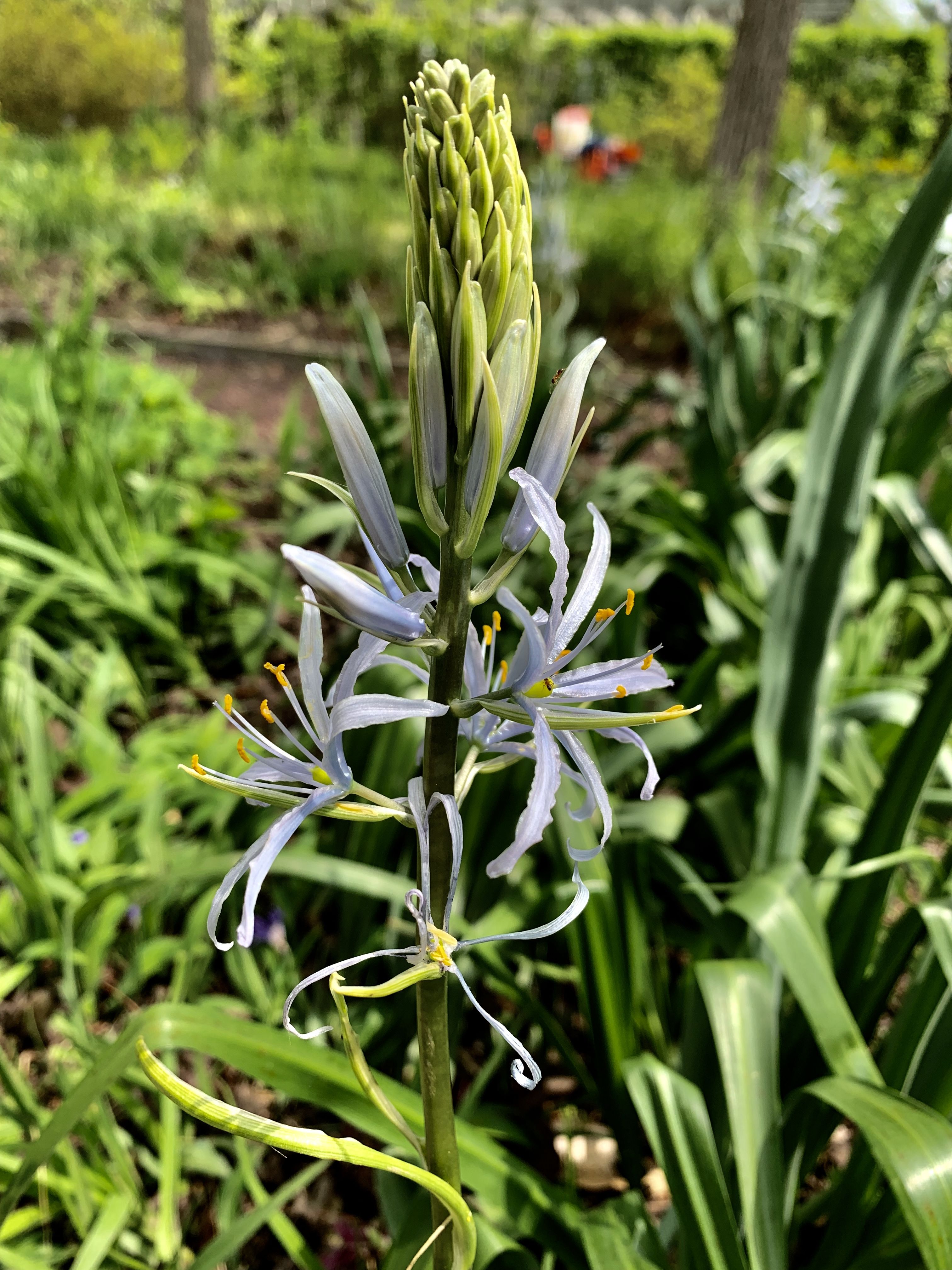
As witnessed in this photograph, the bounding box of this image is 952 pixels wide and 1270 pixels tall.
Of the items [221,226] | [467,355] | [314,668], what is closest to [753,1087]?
Result: [314,668]

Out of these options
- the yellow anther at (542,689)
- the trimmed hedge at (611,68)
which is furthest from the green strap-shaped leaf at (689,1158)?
the trimmed hedge at (611,68)

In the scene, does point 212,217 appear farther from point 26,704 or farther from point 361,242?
point 26,704

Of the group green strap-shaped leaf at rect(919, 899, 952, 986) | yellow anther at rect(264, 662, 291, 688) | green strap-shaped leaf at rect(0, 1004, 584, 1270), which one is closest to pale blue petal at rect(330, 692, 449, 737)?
yellow anther at rect(264, 662, 291, 688)

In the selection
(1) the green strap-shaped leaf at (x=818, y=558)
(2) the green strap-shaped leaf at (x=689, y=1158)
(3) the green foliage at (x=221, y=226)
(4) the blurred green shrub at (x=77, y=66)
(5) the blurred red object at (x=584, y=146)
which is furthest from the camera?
(4) the blurred green shrub at (x=77, y=66)

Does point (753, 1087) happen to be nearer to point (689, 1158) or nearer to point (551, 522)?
point (689, 1158)

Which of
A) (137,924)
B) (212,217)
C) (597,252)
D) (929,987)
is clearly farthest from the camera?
(212,217)

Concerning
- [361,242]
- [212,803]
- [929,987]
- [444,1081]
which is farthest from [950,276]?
[361,242]

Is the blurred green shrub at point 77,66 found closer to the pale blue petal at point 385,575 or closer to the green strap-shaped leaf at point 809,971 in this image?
the pale blue petal at point 385,575
